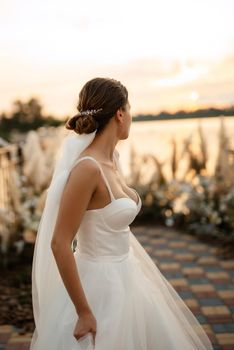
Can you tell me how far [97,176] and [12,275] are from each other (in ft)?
9.02

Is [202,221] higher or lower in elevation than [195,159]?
lower

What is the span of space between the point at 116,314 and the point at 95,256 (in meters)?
0.24

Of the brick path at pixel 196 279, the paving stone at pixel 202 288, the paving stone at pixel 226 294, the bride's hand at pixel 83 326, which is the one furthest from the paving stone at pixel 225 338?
the bride's hand at pixel 83 326

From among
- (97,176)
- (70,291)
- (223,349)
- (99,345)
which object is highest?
(97,176)

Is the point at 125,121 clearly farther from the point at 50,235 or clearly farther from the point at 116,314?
the point at 116,314

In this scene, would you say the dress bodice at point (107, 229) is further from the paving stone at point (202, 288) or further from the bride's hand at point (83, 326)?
the paving stone at point (202, 288)

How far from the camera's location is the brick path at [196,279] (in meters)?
2.90

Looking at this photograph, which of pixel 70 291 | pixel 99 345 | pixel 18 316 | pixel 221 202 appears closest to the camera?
pixel 70 291

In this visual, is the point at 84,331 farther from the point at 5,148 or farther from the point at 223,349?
the point at 5,148

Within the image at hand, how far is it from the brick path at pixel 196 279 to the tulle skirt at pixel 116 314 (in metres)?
1.11

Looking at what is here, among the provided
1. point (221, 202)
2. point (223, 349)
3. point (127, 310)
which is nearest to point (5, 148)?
point (221, 202)

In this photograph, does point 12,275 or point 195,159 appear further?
point 195,159

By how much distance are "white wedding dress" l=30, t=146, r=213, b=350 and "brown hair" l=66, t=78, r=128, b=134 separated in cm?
18

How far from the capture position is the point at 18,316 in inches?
126
